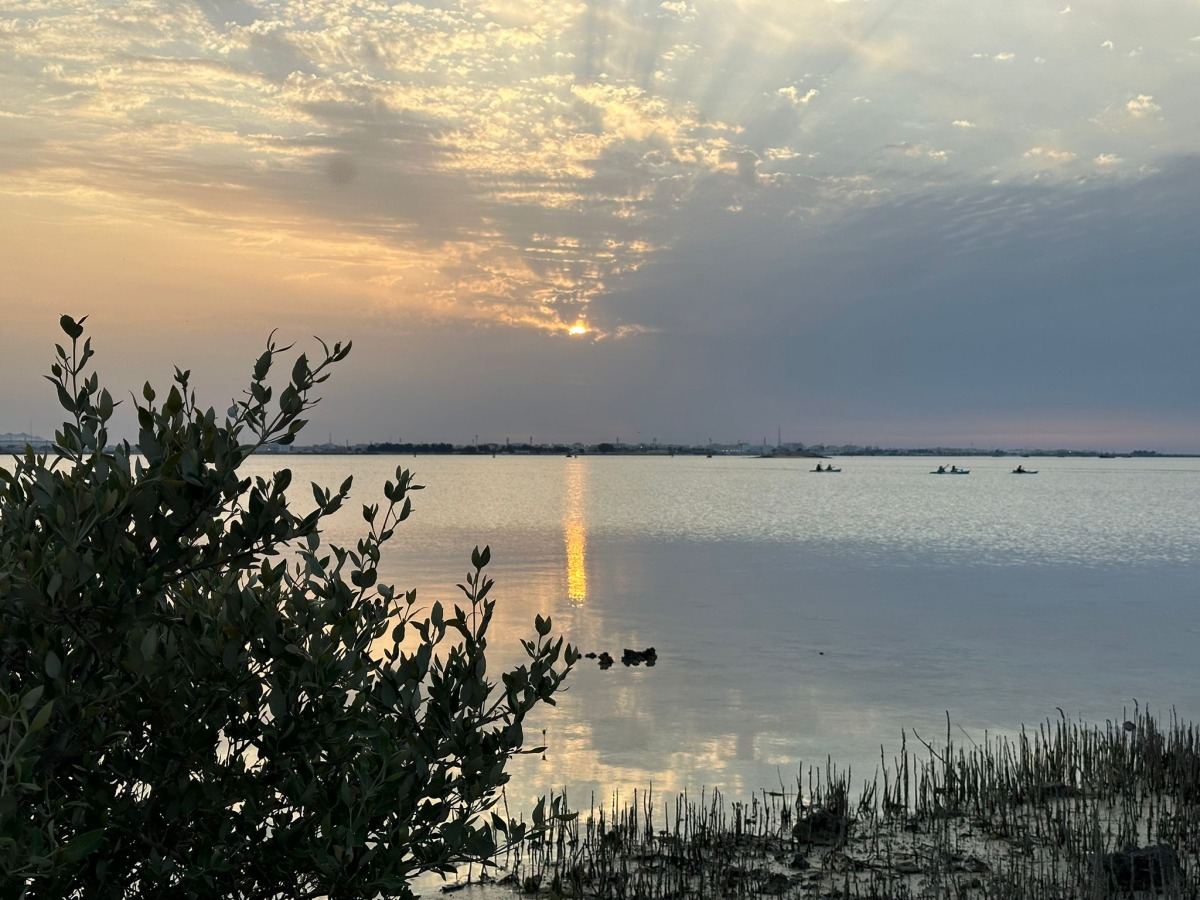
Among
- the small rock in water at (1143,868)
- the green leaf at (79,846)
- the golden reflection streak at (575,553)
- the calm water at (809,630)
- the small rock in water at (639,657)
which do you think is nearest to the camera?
the green leaf at (79,846)

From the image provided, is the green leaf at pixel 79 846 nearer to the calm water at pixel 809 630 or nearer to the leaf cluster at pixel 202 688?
the leaf cluster at pixel 202 688

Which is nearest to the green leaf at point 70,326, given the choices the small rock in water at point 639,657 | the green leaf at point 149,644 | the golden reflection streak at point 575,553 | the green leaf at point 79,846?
the green leaf at point 149,644

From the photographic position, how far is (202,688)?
5.08m

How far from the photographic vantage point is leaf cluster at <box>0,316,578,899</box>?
454 cm

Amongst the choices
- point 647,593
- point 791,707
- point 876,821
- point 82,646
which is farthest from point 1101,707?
point 82,646

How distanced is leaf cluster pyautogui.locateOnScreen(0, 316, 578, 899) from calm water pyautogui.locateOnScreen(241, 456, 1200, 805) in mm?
10289

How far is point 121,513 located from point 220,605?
1.20 meters

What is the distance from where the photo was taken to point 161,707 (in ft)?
16.1

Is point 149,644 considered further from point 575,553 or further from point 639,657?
point 575,553

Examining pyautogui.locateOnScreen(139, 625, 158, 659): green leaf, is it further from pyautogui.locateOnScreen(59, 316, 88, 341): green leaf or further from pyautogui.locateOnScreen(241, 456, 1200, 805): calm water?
pyautogui.locateOnScreen(241, 456, 1200, 805): calm water

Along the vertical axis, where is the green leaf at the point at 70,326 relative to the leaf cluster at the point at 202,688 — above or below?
above

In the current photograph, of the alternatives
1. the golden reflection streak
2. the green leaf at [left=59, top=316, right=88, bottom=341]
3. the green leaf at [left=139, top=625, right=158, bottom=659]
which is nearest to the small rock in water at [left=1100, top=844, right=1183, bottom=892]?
the green leaf at [left=139, top=625, right=158, bottom=659]

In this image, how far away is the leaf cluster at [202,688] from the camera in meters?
4.54

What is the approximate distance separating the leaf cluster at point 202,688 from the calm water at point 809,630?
405 inches
